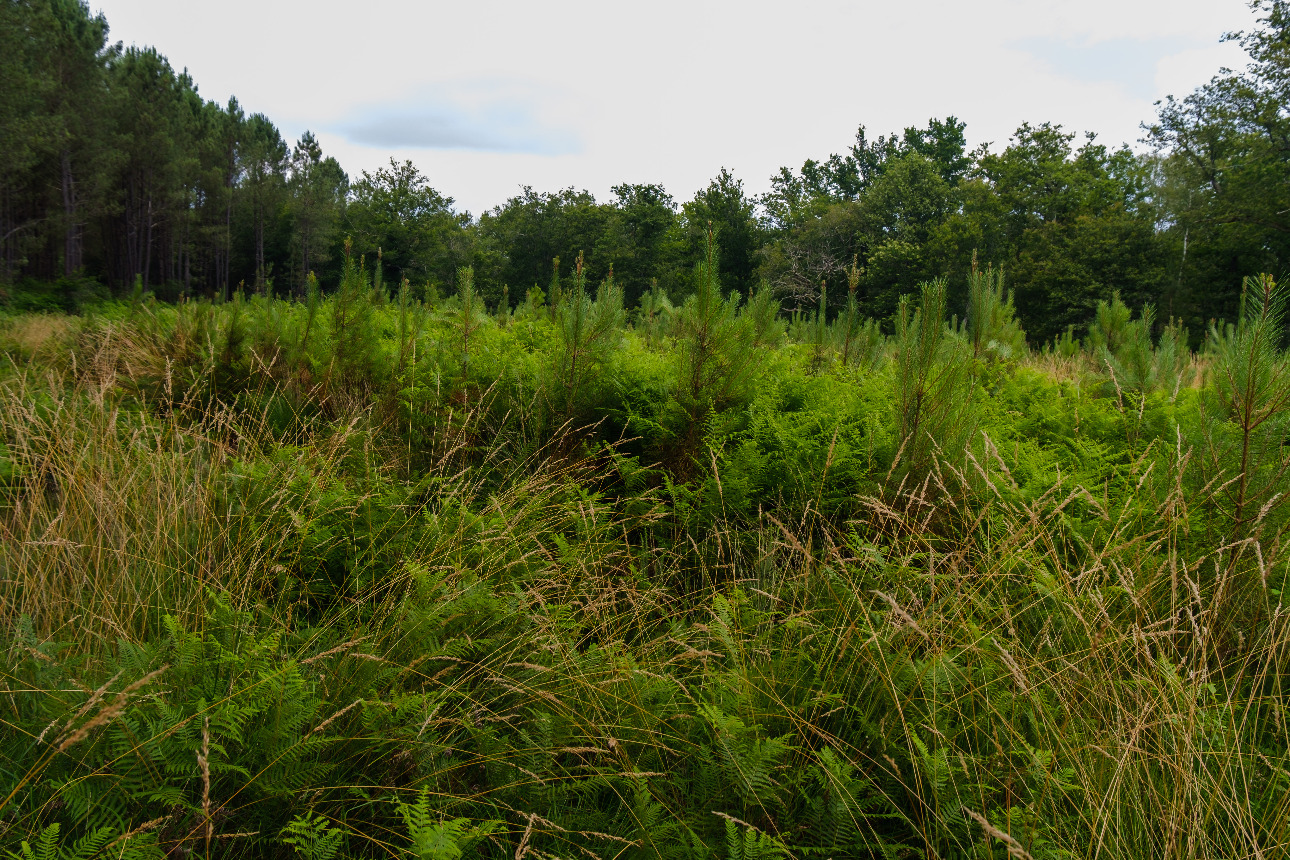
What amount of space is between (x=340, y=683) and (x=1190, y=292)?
3788cm

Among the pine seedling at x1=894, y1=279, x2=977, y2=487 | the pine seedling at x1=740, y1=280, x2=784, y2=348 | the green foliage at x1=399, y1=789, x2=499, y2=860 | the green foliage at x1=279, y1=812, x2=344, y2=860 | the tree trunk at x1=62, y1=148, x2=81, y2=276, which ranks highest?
the tree trunk at x1=62, y1=148, x2=81, y2=276

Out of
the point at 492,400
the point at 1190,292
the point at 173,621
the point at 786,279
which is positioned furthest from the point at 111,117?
the point at 1190,292

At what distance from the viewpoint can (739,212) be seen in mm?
32594

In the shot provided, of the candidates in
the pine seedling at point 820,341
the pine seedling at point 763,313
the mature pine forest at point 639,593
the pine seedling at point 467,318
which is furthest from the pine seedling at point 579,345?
the pine seedling at point 820,341

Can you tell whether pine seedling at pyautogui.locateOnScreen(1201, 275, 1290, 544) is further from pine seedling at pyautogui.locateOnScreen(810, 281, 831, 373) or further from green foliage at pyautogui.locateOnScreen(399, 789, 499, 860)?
pine seedling at pyautogui.locateOnScreen(810, 281, 831, 373)

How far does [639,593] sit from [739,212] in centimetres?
3172

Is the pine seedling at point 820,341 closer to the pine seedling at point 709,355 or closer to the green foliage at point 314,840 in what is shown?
the pine seedling at point 709,355

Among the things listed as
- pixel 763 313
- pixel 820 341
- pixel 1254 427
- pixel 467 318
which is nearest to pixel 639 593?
pixel 1254 427

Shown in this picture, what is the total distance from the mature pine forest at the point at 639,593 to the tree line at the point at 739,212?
16811 millimetres

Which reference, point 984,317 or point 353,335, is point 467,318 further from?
point 984,317

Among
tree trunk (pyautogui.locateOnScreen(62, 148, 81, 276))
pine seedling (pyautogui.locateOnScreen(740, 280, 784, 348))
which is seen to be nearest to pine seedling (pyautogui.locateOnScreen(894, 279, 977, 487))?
pine seedling (pyautogui.locateOnScreen(740, 280, 784, 348))

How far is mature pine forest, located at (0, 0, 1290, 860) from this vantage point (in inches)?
69.7

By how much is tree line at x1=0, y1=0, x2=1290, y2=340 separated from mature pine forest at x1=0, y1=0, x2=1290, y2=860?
16811 millimetres

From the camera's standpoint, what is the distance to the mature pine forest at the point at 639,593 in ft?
5.81
